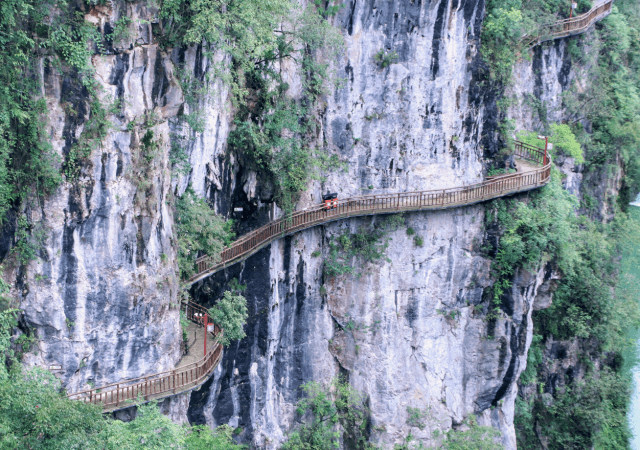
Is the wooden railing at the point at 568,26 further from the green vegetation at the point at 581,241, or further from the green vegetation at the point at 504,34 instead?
the green vegetation at the point at 504,34

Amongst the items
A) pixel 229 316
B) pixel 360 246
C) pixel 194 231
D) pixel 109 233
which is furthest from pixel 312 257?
pixel 109 233

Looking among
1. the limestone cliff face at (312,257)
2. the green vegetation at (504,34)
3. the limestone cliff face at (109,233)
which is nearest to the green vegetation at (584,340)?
the limestone cliff face at (312,257)

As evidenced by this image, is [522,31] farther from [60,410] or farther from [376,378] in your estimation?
[60,410]

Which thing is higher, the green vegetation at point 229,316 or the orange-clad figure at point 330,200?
the orange-clad figure at point 330,200

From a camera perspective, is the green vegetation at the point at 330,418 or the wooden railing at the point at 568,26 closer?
the green vegetation at the point at 330,418

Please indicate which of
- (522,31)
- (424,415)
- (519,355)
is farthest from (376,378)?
(522,31)

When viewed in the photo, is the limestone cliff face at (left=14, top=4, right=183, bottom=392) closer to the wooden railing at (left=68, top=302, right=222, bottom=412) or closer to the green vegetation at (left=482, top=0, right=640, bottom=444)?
the wooden railing at (left=68, top=302, right=222, bottom=412)

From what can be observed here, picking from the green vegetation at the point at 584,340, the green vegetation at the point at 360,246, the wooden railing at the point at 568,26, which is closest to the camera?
the green vegetation at the point at 360,246

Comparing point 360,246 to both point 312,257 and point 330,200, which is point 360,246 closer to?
point 312,257

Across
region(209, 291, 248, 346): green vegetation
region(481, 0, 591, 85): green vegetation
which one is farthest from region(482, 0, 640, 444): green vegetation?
region(209, 291, 248, 346): green vegetation
